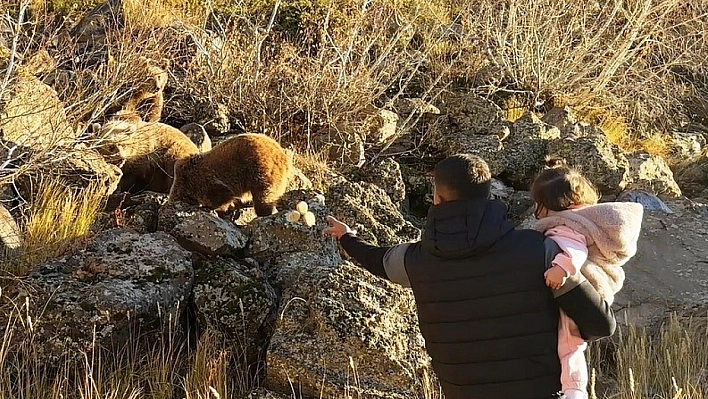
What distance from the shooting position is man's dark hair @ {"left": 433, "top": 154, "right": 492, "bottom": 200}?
337 centimetres

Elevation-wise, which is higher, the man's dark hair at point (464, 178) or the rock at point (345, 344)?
the man's dark hair at point (464, 178)

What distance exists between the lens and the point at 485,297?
3301 millimetres

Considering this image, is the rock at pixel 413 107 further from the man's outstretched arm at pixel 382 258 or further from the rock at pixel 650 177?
the man's outstretched arm at pixel 382 258

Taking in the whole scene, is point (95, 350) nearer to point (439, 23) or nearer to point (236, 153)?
point (236, 153)

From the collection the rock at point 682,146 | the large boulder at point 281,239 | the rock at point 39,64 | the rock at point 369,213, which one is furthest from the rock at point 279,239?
the rock at point 682,146

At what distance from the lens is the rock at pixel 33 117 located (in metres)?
5.57

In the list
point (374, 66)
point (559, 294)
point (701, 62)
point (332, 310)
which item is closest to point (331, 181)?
point (374, 66)

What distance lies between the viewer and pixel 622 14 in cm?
1201

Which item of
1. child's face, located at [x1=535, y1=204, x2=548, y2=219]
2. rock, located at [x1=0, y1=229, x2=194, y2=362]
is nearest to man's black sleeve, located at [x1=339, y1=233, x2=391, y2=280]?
child's face, located at [x1=535, y1=204, x2=548, y2=219]

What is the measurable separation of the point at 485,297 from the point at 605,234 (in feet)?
1.88

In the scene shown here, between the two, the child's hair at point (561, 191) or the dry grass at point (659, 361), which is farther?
the dry grass at point (659, 361)

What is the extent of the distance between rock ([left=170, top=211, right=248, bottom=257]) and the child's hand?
10.3 ft

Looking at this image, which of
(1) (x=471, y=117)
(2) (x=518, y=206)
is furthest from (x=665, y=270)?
(1) (x=471, y=117)

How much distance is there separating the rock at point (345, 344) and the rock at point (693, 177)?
6684 mm
